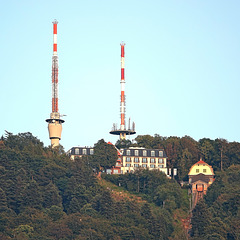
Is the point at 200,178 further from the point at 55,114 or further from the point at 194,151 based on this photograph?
the point at 55,114

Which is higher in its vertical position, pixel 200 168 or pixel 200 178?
pixel 200 168

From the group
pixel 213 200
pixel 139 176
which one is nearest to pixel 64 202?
pixel 139 176

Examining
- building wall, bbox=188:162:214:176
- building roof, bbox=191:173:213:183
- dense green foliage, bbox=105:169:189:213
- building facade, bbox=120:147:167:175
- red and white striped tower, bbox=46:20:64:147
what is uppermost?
red and white striped tower, bbox=46:20:64:147

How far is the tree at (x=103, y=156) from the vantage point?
6644 inches

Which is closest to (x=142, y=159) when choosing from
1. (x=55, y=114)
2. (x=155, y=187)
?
(x=155, y=187)

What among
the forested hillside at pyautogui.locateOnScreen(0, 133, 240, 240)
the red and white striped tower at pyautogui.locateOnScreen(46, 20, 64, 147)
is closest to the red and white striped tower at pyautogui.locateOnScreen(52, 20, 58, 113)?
the red and white striped tower at pyautogui.locateOnScreen(46, 20, 64, 147)

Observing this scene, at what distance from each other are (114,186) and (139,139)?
25679mm

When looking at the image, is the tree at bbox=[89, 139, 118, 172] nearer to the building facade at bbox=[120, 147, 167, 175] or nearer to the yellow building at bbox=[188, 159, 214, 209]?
the building facade at bbox=[120, 147, 167, 175]

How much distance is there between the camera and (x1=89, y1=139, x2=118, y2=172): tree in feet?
554

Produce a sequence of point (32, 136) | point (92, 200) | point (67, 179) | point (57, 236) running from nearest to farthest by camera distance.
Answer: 1. point (57, 236)
2. point (92, 200)
3. point (67, 179)
4. point (32, 136)

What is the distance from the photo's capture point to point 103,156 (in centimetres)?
16938

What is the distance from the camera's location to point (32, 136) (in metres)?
181

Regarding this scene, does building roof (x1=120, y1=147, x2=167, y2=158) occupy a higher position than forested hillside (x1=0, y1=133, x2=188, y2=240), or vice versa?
building roof (x1=120, y1=147, x2=167, y2=158)

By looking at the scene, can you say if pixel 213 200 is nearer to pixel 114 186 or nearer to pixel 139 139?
pixel 114 186
